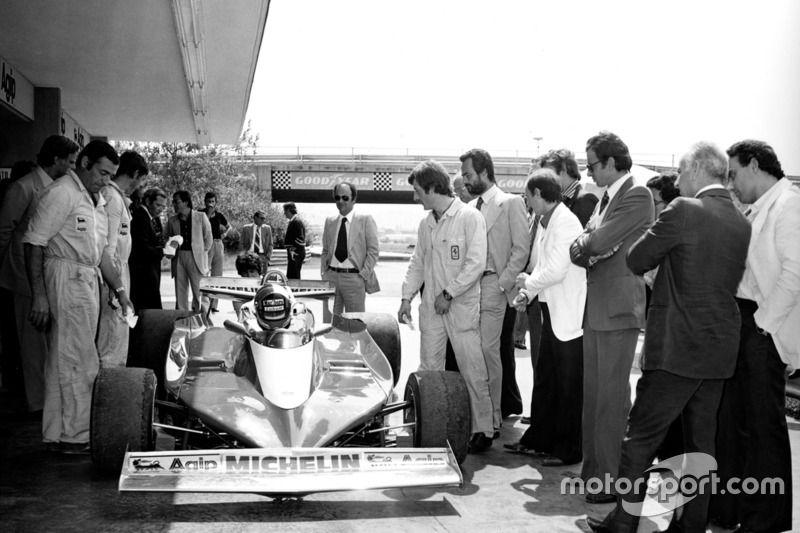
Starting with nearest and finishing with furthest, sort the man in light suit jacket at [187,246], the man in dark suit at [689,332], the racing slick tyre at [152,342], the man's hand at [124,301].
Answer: the man in dark suit at [689,332] → the man's hand at [124,301] → the racing slick tyre at [152,342] → the man in light suit jacket at [187,246]

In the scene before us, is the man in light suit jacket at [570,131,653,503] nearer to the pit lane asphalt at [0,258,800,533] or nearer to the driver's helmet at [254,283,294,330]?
the pit lane asphalt at [0,258,800,533]

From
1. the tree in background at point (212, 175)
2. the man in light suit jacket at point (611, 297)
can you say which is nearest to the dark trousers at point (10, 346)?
the man in light suit jacket at point (611, 297)

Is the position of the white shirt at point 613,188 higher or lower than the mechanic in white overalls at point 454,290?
higher

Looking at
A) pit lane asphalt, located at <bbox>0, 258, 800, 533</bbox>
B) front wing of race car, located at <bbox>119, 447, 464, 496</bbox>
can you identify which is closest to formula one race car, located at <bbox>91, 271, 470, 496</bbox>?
front wing of race car, located at <bbox>119, 447, 464, 496</bbox>

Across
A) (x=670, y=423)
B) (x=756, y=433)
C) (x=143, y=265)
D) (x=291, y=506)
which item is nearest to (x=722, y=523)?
(x=756, y=433)

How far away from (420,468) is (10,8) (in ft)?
21.5

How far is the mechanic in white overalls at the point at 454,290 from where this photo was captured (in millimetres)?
5820

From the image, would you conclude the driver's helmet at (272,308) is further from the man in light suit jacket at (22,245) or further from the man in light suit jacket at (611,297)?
the man in light suit jacket at (22,245)

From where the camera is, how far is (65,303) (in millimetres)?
5621

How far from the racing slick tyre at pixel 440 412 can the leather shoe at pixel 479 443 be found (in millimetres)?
1011

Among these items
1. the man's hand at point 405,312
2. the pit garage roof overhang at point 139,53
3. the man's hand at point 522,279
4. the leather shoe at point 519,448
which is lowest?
the leather shoe at point 519,448

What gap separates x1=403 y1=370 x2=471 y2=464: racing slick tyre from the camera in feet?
15.6

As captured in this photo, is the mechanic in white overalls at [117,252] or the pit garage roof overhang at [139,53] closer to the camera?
the mechanic in white overalls at [117,252]

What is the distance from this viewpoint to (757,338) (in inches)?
171
